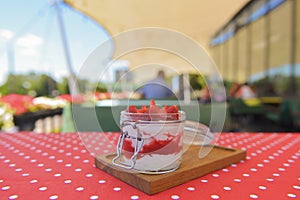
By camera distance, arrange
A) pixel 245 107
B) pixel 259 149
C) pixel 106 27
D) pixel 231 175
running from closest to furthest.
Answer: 1. pixel 231 175
2. pixel 259 149
3. pixel 245 107
4. pixel 106 27

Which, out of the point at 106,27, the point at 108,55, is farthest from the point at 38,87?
the point at 108,55

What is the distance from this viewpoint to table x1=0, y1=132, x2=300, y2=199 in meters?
0.36

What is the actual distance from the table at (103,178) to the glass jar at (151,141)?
0.05m

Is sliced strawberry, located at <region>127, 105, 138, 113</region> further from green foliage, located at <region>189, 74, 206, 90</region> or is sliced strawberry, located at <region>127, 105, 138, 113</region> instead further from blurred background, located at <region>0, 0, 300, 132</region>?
blurred background, located at <region>0, 0, 300, 132</region>

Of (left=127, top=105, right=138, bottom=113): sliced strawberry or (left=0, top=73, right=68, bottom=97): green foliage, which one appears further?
(left=0, top=73, right=68, bottom=97): green foliage

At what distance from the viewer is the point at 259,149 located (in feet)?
2.17

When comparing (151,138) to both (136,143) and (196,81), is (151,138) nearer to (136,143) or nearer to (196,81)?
(136,143)

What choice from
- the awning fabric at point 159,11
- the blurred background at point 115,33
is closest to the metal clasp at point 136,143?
the blurred background at point 115,33

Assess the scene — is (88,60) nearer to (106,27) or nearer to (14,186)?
(14,186)

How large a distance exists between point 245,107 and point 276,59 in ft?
4.11

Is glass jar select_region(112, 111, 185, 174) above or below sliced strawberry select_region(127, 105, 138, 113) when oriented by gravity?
below

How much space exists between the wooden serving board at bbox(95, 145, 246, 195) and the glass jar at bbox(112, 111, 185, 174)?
0.02 meters

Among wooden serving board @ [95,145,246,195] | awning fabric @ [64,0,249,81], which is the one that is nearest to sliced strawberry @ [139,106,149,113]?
wooden serving board @ [95,145,246,195]

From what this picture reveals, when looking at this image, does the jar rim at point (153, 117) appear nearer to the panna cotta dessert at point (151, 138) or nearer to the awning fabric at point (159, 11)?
the panna cotta dessert at point (151, 138)
